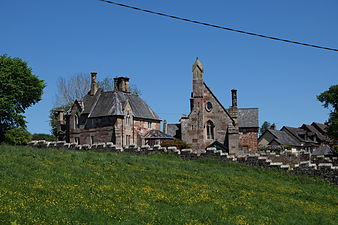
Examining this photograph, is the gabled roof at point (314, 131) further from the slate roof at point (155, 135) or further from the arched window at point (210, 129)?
the slate roof at point (155, 135)

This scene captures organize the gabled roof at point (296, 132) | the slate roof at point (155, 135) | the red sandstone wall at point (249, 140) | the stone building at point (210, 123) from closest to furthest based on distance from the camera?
the stone building at point (210, 123), the slate roof at point (155, 135), the red sandstone wall at point (249, 140), the gabled roof at point (296, 132)

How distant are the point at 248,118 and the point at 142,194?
51400 millimetres

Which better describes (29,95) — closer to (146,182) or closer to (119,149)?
(119,149)

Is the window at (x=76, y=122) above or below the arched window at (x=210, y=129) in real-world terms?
above


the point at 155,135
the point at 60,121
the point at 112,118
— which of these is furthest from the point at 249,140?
the point at 60,121

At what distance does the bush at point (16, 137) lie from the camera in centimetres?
5486

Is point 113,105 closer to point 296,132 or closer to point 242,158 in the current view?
point 242,158

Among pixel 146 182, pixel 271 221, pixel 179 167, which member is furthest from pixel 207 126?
pixel 271 221

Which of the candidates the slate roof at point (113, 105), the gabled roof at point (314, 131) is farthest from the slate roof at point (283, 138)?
the slate roof at point (113, 105)

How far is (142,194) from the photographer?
1934cm

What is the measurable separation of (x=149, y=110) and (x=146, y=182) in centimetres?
4293

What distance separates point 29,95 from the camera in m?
67.1

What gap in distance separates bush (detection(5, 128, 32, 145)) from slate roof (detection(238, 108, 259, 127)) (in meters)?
29.2

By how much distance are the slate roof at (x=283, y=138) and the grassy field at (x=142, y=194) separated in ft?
225
